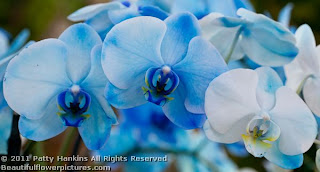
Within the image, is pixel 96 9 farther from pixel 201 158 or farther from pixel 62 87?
pixel 201 158

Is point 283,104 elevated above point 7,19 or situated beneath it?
elevated above

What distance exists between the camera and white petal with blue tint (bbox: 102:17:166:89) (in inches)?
13.7

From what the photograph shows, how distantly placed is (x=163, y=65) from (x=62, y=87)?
0.30 feet

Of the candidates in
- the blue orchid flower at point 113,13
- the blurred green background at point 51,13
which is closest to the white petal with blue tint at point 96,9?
the blue orchid flower at point 113,13

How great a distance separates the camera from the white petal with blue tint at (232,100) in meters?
0.35

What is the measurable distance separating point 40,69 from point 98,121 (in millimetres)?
67

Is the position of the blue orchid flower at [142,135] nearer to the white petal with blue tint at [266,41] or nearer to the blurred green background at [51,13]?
the white petal with blue tint at [266,41]

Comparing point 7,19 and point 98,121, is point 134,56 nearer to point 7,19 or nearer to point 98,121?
point 98,121

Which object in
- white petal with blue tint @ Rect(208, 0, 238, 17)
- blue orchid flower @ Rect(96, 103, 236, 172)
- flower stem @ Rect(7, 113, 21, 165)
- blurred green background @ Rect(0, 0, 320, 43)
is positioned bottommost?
blurred green background @ Rect(0, 0, 320, 43)

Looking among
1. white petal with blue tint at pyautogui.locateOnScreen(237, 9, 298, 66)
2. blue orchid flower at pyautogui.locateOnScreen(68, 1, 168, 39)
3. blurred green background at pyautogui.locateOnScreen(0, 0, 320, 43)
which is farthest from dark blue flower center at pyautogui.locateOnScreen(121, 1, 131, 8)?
blurred green background at pyautogui.locateOnScreen(0, 0, 320, 43)

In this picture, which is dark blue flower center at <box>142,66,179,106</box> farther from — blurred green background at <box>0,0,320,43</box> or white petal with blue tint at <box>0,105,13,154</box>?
blurred green background at <box>0,0,320,43</box>

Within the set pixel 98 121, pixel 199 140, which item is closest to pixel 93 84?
pixel 98 121

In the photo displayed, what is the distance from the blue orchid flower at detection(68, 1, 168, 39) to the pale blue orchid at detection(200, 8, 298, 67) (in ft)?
0.16

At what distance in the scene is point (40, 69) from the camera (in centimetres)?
36
